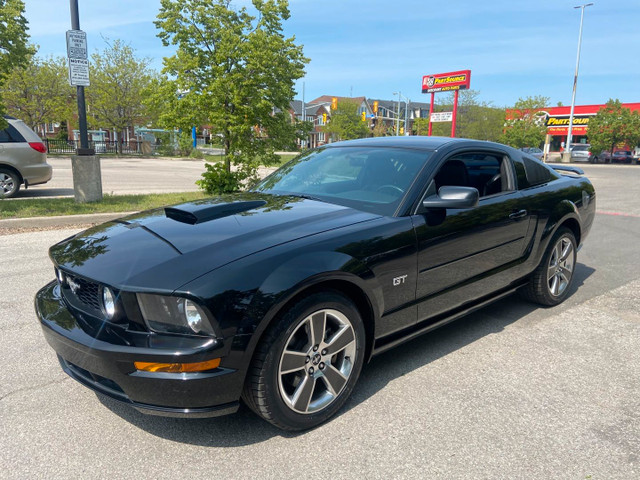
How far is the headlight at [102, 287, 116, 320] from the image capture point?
227 cm

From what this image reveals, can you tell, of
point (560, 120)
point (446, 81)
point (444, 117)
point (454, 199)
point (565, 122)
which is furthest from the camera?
point (560, 120)

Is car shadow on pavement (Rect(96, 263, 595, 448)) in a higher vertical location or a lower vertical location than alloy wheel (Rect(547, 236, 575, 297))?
lower

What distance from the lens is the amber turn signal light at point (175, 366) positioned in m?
2.14

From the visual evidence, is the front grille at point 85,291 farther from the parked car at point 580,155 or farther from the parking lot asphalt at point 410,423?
the parked car at point 580,155

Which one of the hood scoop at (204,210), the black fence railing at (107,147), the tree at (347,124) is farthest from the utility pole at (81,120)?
the tree at (347,124)

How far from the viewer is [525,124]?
183 feet

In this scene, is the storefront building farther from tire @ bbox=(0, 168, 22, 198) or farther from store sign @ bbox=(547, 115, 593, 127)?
tire @ bbox=(0, 168, 22, 198)

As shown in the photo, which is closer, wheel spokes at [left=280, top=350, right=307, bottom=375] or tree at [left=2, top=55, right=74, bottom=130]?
wheel spokes at [left=280, top=350, right=307, bottom=375]

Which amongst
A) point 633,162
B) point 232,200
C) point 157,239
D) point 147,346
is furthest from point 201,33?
point 633,162

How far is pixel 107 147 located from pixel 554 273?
150ft

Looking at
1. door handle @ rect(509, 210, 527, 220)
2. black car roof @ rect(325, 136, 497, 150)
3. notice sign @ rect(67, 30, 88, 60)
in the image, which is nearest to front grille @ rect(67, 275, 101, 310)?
black car roof @ rect(325, 136, 497, 150)

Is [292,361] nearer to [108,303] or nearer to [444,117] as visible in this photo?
[108,303]

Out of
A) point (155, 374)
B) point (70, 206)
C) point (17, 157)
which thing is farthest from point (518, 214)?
point (17, 157)

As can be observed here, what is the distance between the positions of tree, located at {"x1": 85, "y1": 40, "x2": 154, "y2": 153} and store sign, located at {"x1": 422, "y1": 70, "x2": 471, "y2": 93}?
2202 centimetres
